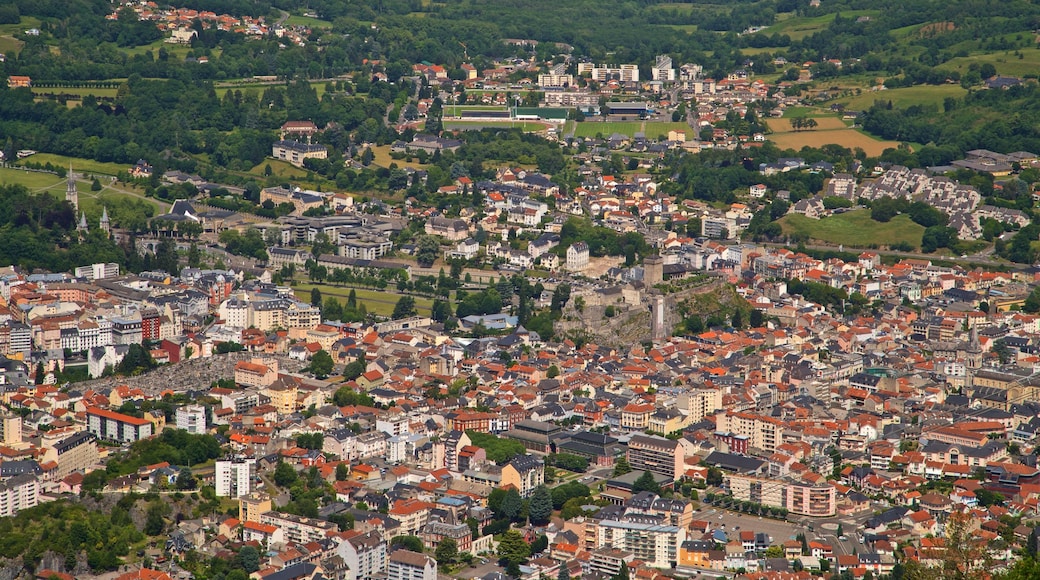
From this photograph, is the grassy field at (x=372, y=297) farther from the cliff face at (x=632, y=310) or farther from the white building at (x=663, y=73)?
the white building at (x=663, y=73)

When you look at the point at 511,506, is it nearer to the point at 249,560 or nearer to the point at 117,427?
the point at 249,560

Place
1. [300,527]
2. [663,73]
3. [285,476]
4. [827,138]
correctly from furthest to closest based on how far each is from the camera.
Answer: [663,73] → [827,138] → [285,476] → [300,527]

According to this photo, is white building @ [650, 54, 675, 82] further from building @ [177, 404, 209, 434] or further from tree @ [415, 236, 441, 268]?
building @ [177, 404, 209, 434]

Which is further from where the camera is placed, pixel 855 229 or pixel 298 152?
pixel 298 152

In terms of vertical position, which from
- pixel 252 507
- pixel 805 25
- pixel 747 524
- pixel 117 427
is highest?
pixel 805 25

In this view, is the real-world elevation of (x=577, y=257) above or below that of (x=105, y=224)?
below

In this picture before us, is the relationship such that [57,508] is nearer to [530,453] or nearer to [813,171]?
[530,453]

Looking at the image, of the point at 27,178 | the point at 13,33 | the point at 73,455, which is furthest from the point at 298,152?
the point at 73,455
